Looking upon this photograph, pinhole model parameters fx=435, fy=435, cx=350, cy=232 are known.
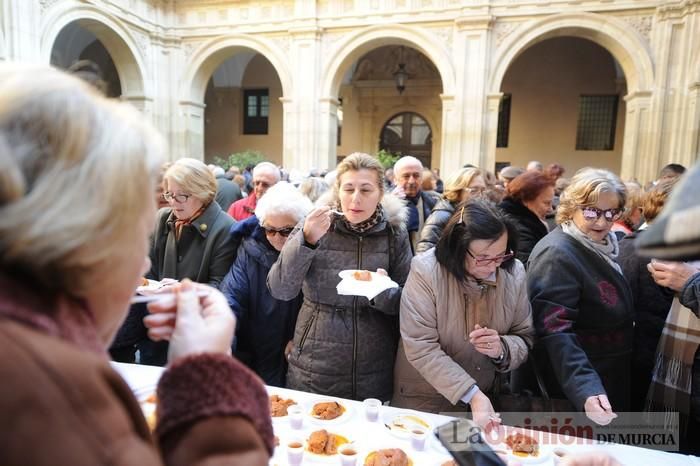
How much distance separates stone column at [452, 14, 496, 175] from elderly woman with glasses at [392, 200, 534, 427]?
10.9 m

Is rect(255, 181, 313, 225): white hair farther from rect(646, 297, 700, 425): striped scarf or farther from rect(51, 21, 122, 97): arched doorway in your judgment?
rect(51, 21, 122, 97): arched doorway

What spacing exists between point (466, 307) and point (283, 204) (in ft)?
4.06

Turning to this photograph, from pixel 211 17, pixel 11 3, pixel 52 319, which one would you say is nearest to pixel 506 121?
pixel 211 17

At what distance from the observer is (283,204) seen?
268cm

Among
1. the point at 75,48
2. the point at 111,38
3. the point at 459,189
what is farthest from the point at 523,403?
the point at 75,48

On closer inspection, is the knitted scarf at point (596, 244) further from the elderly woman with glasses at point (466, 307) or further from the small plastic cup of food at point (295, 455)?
the small plastic cup of food at point (295, 455)

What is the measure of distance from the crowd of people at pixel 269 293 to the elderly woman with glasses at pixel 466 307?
0.03 feet

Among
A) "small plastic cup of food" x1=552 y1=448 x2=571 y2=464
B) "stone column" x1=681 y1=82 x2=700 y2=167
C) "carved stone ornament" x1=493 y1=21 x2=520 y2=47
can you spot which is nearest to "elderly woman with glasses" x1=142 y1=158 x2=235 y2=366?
"small plastic cup of food" x1=552 y1=448 x2=571 y2=464

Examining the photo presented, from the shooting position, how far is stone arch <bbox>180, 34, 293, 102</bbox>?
13.7 metres

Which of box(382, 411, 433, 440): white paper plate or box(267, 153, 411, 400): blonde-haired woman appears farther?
box(267, 153, 411, 400): blonde-haired woman

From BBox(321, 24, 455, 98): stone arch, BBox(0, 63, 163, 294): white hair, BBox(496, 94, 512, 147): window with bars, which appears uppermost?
BBox(321, 24, 455, 98): stone arch

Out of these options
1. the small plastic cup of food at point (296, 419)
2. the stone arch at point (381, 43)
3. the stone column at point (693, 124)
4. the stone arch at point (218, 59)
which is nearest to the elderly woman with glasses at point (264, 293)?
the small plastic cup of food at point (296, 419)

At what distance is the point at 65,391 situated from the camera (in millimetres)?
569

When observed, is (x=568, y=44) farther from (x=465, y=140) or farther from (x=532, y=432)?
(x=532, y=432)
